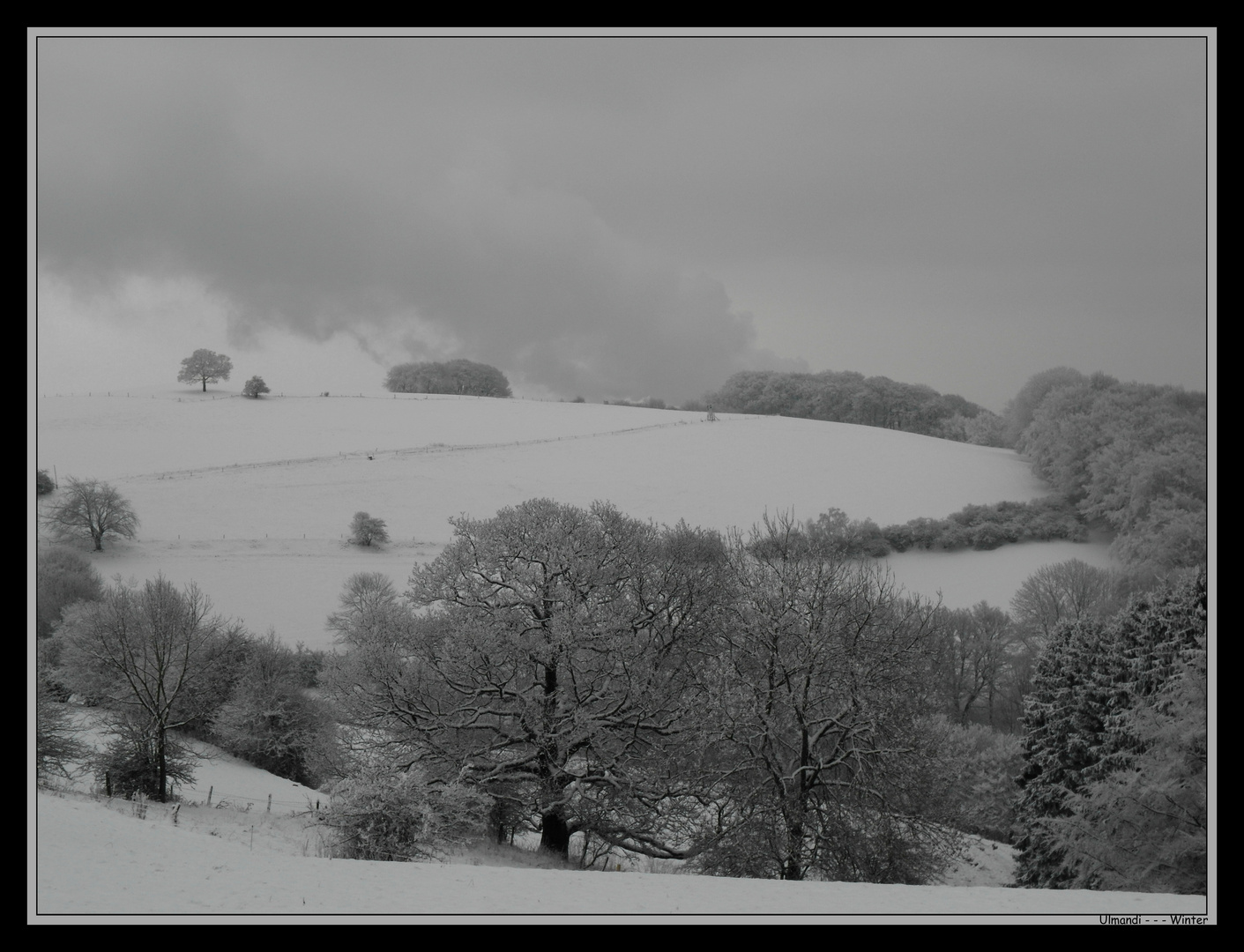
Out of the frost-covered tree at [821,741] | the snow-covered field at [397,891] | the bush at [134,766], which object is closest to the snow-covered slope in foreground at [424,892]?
the snow-covered field at [397,891]

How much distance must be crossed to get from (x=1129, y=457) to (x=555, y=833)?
23.8 m

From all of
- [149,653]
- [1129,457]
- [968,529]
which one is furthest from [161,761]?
[1129,457]

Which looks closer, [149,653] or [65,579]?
[149,653]

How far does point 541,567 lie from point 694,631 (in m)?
4.10

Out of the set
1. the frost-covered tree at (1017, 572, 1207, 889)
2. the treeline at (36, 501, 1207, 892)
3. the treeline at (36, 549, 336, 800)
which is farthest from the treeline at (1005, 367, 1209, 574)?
the treeline at (36, 549, 336, 800)

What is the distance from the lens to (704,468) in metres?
33.0

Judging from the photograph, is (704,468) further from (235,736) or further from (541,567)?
(235,736)

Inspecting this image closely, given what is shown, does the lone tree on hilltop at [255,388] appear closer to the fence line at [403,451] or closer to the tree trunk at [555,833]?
the fence line at [403,451]

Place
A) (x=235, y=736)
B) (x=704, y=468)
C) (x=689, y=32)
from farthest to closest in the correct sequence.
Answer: (x=704, y=468), (x=235, y=736), (x=689, y=32)

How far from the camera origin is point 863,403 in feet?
106

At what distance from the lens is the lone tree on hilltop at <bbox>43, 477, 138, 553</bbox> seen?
92.4 feet

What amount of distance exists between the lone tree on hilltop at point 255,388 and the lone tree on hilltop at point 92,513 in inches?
260

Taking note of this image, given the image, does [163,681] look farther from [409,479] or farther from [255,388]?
[255,388]
